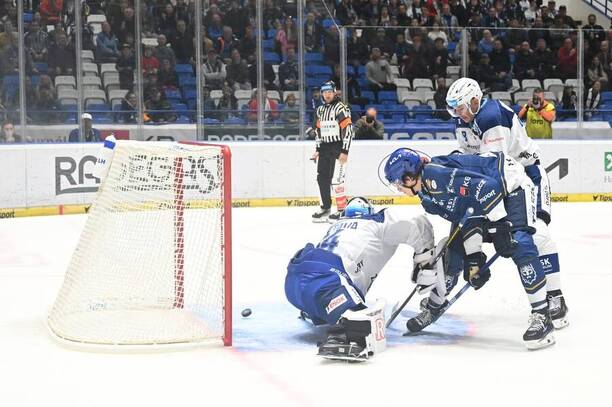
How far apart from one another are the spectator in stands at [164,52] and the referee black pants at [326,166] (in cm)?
233

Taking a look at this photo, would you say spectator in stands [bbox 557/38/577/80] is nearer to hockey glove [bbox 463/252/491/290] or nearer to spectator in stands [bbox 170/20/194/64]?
spectator in stands [bbox 170/20/194/64]

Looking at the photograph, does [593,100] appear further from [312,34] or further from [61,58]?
[61,58]

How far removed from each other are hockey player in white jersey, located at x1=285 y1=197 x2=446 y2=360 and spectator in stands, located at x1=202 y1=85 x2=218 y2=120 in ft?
23.4

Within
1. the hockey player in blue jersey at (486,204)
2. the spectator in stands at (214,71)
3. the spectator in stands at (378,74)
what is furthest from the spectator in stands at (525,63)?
the hockey player in blue jersey at (486,204)

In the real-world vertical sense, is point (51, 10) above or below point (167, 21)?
above

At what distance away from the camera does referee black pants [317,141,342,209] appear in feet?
36.6

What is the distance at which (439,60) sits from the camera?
13.4 meters

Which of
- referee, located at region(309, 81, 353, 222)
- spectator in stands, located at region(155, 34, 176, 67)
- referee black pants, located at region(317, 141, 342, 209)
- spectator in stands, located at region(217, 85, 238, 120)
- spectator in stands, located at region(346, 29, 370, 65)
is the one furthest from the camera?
spectator in stands, located at region(346, 29, 370, 65)

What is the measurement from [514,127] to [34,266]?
389 centimetres

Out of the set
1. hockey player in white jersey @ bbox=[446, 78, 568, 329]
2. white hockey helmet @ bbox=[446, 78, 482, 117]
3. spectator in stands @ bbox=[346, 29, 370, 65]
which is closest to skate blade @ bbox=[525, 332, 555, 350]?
hockey player in white jersey @ bbox=[446, 78, 568, 329]

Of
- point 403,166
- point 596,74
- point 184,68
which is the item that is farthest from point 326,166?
point 403,166

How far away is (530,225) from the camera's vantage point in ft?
17.5

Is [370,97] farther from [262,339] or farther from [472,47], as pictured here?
[262,339]

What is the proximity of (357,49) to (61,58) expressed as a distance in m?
3.52
